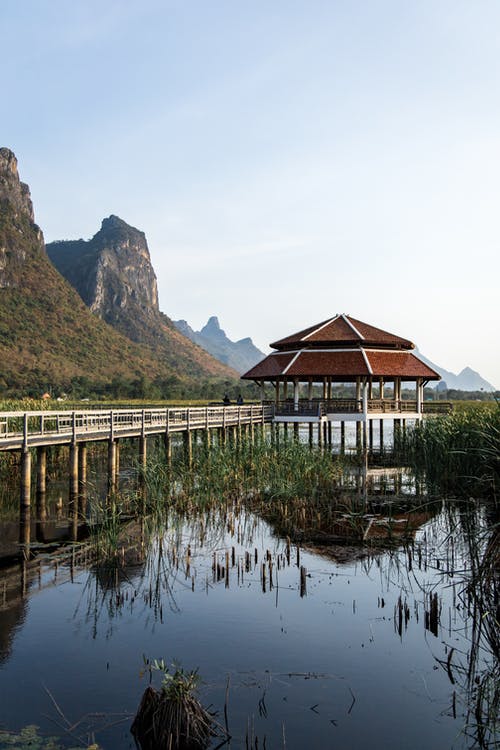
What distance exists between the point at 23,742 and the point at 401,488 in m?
17.5

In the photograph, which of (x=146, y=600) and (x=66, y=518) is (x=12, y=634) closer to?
(x=146, y=600)

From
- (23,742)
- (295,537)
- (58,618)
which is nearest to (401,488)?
(295,537)

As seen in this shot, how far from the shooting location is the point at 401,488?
2306 centimetres

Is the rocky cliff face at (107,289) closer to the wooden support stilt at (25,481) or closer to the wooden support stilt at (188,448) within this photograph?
the wooden support stilt at (188,448)

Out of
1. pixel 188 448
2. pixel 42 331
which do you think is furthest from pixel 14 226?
pixel 188 448

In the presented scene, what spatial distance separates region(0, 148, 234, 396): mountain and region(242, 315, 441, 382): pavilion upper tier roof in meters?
46.0

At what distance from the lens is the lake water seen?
7.75m

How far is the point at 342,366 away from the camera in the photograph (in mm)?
35281

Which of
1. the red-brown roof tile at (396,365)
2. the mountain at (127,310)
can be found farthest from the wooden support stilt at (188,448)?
the mountain at (127,310)

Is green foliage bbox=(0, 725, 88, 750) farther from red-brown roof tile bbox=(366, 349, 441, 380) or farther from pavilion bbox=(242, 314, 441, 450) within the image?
red-brown roof tile bbox=(366, 349, 441, 380)

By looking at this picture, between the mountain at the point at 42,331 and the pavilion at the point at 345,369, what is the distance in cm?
4669

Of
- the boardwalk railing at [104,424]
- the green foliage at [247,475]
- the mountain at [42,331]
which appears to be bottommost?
the green foliage at [247,475]

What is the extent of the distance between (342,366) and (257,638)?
2594 cm

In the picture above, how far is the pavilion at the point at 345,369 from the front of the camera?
35000 millimetres
